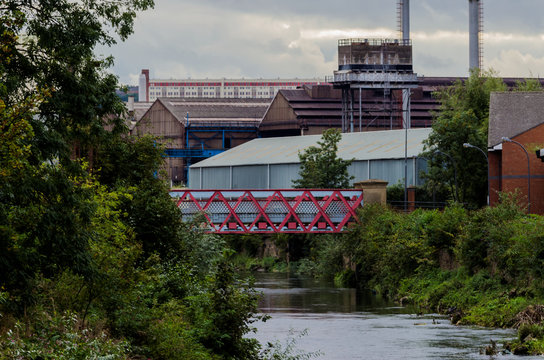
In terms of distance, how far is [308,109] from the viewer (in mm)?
124562

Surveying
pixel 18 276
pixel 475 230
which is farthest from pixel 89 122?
pixel 475 230

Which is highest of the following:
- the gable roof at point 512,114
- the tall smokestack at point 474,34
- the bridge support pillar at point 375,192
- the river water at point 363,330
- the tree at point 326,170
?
the tall smokestack at point 474,34

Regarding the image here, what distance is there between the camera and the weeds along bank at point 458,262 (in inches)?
1538

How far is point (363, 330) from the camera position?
37.8 m

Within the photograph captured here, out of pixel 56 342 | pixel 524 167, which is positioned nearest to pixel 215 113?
pixel 524 167

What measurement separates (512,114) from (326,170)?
19846 millimetres

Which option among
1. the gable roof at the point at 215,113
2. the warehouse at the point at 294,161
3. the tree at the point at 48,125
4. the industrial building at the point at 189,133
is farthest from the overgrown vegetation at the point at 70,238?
the gable roof at the point at 215,113

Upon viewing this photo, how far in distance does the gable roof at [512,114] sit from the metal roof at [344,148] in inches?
525

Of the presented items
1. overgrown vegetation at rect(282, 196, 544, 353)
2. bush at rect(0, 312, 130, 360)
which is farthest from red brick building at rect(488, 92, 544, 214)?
bush at rect(0, 312, 130, 360)

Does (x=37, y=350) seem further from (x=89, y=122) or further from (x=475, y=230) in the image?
(x=475, y=230)

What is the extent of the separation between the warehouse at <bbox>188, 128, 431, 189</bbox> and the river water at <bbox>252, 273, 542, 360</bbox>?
21.7m

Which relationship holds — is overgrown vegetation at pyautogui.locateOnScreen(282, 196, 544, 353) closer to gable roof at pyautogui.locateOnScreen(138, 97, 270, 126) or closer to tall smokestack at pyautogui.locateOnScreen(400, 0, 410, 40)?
gable roof at pyautogui.locateOnScreen(138, 97, 270, 126)

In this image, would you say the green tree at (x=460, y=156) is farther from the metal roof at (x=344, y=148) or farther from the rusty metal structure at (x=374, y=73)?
the rusty metal structure at (x=374, y=73)

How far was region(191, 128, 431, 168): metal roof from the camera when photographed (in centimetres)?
7681
